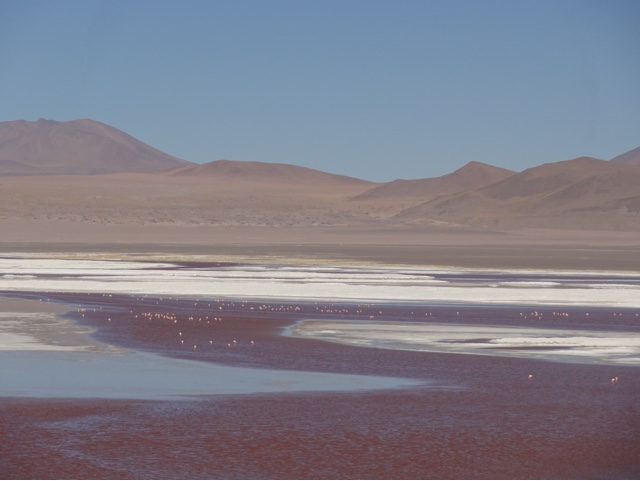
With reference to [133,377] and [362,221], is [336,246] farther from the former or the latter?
[133,377]

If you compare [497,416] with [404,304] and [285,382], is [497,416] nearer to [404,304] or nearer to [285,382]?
[285,382]

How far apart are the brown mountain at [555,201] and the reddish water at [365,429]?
99.8 m

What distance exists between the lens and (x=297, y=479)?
9.77 m

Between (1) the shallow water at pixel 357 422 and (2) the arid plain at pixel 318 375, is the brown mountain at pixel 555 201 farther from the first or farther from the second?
(1) the shallow water at pixel 357 422

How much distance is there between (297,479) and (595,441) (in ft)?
11.1

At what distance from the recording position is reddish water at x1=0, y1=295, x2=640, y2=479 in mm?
10148

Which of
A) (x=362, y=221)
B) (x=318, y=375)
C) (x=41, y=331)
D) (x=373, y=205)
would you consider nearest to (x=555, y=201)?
(x=373, y=205)

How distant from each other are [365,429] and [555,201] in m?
135

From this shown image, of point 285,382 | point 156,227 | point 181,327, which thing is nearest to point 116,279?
point 181,327

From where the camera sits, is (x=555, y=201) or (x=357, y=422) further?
(x=555, y=201)

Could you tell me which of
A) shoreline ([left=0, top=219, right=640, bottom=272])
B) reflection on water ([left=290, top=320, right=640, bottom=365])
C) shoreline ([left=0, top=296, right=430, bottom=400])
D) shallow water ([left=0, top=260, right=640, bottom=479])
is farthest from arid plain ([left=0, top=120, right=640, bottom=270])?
shoreline ([left=0, top=296, right=430, bottom=400])

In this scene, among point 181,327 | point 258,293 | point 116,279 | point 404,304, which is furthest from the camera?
point 116,279

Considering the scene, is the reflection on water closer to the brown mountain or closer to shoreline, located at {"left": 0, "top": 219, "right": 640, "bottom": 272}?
shoreline, located at {"left": 0, "top": 219, "right": 640, "bottom": 272}

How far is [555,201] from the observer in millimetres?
142750
